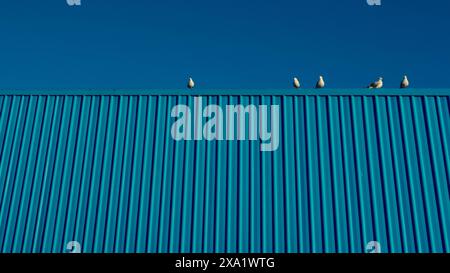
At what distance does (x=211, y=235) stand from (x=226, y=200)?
59 cm

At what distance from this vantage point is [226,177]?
572cm

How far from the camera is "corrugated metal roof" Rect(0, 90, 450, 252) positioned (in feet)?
17.4

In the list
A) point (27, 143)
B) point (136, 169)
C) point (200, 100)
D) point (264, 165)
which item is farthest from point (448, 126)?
point (27, 143)

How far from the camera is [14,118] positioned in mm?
6418

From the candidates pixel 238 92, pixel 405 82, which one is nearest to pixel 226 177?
pixel 238 92

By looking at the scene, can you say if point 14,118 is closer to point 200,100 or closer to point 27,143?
point 27,143

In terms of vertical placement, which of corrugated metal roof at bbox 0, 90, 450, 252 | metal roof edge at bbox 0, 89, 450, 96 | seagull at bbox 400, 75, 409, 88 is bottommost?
corrugated metal roof at bbox 0, 90, 450, 252

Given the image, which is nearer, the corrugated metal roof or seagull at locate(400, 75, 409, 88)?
the corrugated metal roof

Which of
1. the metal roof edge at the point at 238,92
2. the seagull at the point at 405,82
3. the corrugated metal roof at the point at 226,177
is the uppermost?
the seagull at the point at 405,82

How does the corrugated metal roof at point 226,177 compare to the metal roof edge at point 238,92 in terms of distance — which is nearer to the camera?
the corrugated metal roof at point 226,177

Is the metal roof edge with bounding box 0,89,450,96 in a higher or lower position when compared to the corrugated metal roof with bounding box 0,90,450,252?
higher

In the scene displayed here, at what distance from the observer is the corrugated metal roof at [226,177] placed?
5.32 metres

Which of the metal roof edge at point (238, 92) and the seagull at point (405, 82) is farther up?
the seagull at point (405, 82)

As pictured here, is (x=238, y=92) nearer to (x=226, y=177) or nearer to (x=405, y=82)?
(x=226, y=177)
